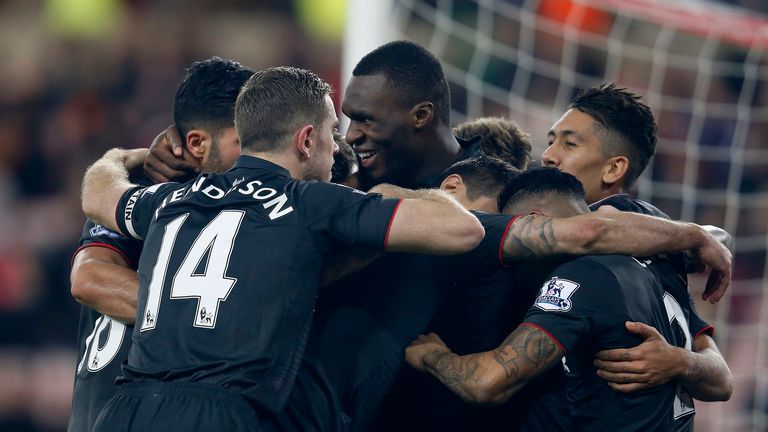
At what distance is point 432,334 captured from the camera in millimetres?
4008

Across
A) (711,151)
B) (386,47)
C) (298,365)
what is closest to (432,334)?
(298,365)

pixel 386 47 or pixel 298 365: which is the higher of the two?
pixel 386 47

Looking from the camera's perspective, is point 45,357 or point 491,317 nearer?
point 491,317

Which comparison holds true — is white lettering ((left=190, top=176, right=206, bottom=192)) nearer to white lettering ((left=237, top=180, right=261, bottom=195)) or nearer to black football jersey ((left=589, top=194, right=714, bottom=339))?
white lettering ((left=237, top=180, right=261, bottom=195))

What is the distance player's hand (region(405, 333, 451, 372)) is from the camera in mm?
3877

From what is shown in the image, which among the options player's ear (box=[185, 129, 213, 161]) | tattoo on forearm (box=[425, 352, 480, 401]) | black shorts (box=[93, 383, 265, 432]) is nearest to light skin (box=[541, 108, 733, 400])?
tattoo on forearm (box=[425, 352, 480, 401])

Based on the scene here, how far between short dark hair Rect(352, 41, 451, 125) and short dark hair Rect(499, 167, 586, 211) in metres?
0.94

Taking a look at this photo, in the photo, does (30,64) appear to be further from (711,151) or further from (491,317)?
(491,317)

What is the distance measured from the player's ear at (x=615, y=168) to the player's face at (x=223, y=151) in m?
1.55

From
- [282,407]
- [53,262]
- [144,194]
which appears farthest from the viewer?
[53,262]

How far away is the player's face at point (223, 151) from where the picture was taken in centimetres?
436

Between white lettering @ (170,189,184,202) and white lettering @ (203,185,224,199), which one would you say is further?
white lettering @ (170,189,184,202)

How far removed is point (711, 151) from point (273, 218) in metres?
5.58

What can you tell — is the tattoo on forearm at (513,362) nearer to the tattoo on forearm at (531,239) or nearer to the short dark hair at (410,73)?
the tattoo on forearm at (531,239)
